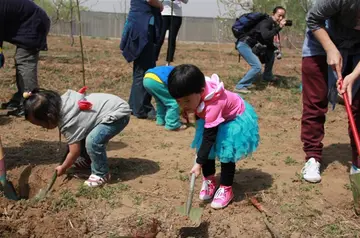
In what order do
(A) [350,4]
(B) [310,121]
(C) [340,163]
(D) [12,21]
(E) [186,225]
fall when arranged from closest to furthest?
(E) [186,225], (A) [350,4], (B) [310,121], (C) [340,163], (D) [12,21]

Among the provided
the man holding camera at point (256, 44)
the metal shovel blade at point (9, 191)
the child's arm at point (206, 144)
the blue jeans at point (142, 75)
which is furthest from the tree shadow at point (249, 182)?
the man holding camera at point (256, 44)

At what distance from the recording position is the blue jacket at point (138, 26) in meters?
5.07

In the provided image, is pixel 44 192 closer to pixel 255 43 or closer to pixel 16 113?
pixel 16 113

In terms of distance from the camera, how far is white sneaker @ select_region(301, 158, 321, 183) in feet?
11.4

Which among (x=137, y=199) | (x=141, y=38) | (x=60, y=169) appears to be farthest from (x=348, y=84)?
A: (x=141, y=38)

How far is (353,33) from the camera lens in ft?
10.8

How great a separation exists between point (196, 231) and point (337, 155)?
1.98 meters

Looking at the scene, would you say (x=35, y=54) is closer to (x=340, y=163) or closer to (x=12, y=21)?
(x=12, y=21)

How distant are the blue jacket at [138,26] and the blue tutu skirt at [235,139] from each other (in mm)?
2273

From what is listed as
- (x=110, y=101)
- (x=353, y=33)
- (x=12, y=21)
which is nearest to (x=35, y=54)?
(x=12, y=21)

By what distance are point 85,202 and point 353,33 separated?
2.29 metres

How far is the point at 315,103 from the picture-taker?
11.6ft

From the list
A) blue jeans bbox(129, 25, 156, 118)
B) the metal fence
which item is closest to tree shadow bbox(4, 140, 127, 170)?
blue jeans bbox(129, 25, 156, 118)

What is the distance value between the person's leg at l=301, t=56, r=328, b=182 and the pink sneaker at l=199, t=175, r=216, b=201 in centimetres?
79
